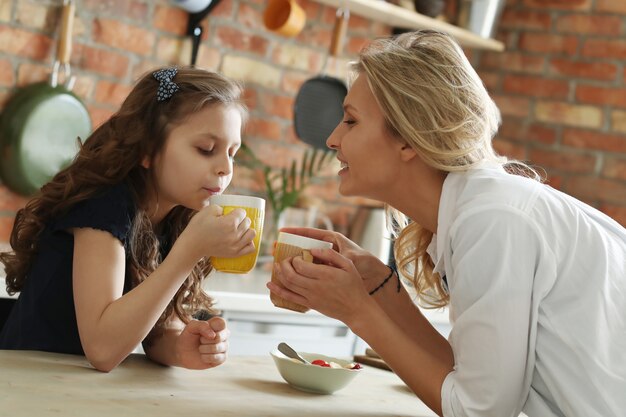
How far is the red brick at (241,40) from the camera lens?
292cm

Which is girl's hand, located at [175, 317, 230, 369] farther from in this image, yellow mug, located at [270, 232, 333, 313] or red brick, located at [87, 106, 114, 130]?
red brick, located at [87, 106, 114, 130]

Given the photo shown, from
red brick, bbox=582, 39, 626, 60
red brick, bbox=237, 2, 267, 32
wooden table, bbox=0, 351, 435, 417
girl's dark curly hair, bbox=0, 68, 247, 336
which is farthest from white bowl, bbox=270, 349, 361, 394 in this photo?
red brick, bbox=582, 39, 626, 60

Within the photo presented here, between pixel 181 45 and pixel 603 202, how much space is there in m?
1.65

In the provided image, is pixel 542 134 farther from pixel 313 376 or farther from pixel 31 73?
pixel 313 376

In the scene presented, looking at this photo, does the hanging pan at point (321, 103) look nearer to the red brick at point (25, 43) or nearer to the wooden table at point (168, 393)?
the red brick at point (25, 43)

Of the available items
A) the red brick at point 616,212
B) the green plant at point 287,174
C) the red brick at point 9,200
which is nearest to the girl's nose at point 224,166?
the red brick at point 9,200

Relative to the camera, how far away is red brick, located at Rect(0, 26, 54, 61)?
239 cm

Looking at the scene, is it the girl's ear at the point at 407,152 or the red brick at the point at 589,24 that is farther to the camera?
the red brick at the point at 589,24

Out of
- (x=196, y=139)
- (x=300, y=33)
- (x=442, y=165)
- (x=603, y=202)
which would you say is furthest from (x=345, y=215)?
(x=442, y=165)

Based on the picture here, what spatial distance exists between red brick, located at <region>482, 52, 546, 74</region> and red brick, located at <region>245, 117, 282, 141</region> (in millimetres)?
992

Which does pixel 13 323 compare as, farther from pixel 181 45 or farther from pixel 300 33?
pixel 300 33

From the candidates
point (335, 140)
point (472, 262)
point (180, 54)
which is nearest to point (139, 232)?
point (335, 140)

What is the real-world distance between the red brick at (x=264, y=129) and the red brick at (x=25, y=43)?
0.79m

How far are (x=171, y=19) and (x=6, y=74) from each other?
59 centimetres
